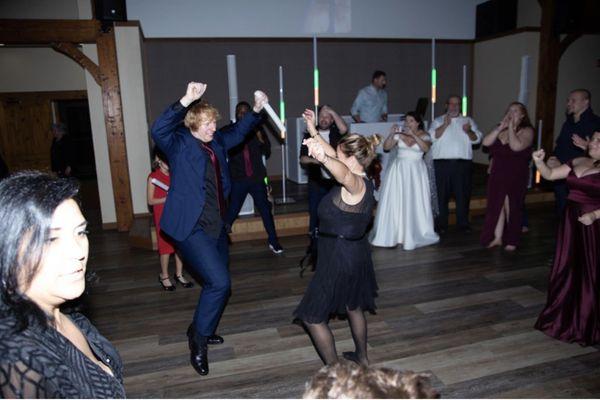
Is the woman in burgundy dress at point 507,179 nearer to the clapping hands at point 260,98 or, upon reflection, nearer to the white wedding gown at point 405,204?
the white wedding gown at point 405,204

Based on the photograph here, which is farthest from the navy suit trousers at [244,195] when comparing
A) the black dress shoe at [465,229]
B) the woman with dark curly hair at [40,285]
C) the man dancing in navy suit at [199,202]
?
the woman with dark curly hair at [40,285]

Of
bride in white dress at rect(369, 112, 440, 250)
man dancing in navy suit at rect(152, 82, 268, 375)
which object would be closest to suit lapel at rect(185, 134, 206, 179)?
Result: man dancing in navy suit at rect(152, 82, 268, 375)

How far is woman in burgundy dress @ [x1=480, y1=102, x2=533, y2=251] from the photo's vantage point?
15.6ft

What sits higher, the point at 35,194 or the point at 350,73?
the point at 350,73

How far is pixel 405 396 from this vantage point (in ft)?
2.41

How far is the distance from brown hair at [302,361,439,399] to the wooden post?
19.2 ft

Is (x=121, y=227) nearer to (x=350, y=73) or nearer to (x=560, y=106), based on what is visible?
(x=350, y=73)

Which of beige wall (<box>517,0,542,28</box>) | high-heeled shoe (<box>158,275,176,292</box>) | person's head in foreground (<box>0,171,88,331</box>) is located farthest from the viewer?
beige wall (<box>517,0,542,28</box>)

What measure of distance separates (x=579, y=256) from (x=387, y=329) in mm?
1420

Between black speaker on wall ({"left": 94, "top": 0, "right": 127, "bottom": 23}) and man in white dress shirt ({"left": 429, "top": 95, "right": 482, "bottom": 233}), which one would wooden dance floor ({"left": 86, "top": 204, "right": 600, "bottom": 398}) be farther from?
black speaker on wall ({"left": 94, "top": 0, "right": 127, "bottom": 23})

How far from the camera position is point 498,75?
9.04 meters

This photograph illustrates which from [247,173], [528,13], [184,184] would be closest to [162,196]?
[247,173]

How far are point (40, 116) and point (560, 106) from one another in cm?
1003

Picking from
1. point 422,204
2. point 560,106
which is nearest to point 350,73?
point 560,106
